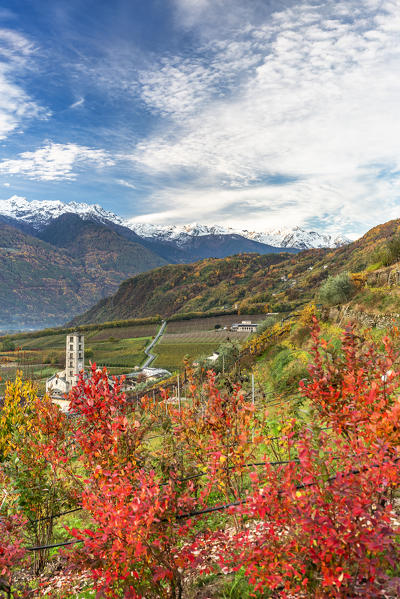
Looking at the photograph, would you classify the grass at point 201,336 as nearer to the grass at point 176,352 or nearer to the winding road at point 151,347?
the winding road at point 151,347

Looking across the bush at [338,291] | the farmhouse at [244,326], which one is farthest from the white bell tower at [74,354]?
the farmhouse at [244,326]

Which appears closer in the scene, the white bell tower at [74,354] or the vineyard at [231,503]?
the vineyard at [231,503]

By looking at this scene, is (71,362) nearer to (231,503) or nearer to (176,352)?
(176,352)

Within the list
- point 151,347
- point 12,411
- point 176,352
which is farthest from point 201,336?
point 12,411

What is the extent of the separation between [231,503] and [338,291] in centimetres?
3196

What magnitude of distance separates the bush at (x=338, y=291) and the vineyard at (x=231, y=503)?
29101 millimetres

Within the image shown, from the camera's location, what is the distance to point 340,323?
90.5 ft

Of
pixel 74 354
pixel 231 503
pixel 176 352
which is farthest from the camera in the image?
pixel 176 352

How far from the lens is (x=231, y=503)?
5094 mm

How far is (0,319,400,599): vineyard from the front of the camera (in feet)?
10.6

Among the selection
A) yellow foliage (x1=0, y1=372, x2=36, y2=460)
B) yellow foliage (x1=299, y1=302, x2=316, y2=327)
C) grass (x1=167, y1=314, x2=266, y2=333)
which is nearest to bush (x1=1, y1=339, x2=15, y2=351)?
grass (x1=167, y1=314, x2=266, y2=333)

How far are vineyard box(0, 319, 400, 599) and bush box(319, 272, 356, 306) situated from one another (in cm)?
2910

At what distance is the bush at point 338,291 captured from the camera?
33509 mm

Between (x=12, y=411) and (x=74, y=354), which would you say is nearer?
(x=12, y=411)
